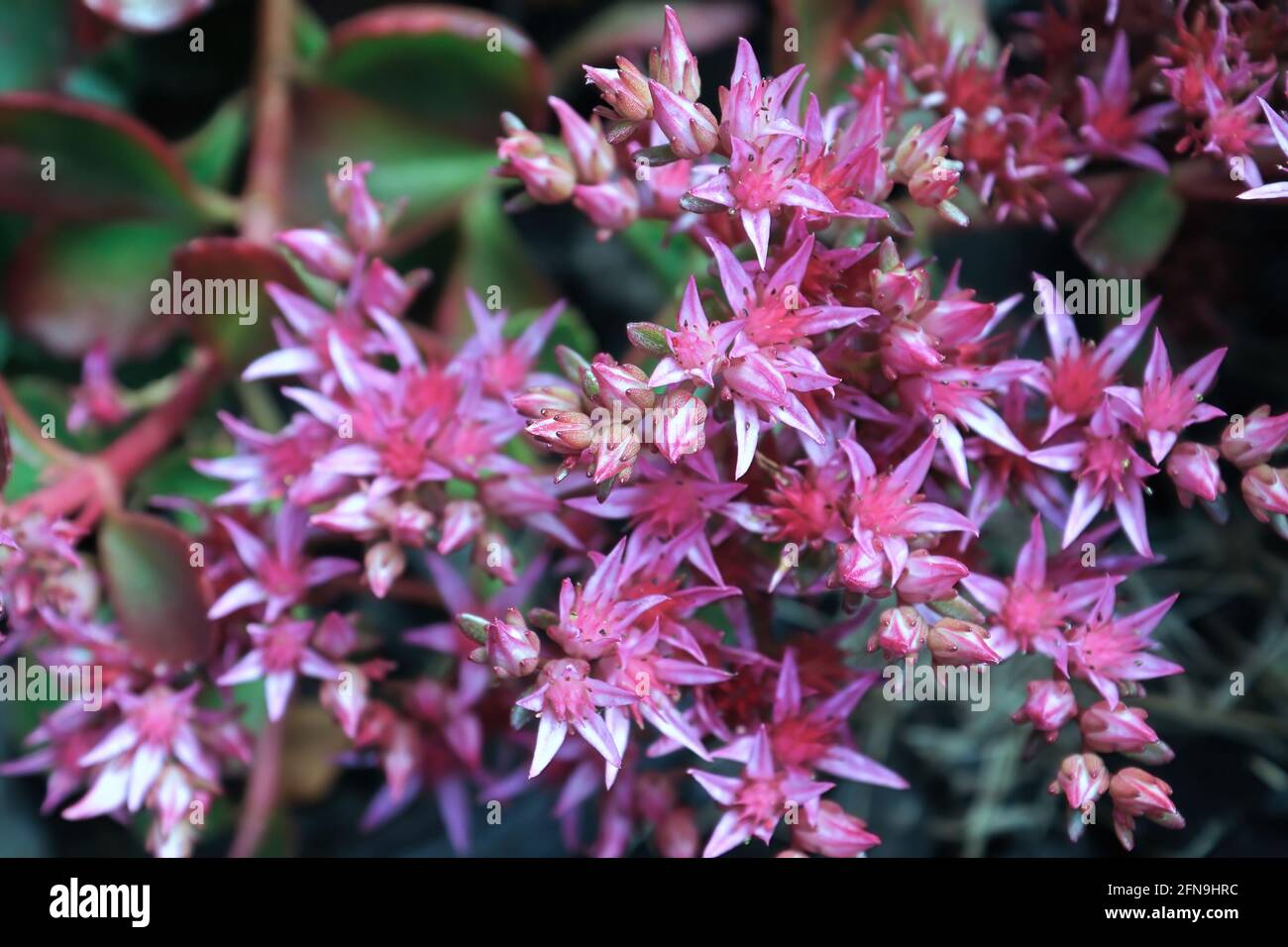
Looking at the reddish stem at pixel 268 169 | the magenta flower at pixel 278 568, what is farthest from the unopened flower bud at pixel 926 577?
the reddish stem at pixel 268 169

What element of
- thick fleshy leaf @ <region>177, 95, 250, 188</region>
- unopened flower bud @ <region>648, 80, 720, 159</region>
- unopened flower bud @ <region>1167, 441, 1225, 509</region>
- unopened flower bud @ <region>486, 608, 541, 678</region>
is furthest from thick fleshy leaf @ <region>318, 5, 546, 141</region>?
unopened flower bud @ <region>1167, 441, 1225, 509</region>

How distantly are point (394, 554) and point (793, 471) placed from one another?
34 cm

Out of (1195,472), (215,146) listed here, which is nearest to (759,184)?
(1195,472)

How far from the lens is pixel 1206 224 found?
1.20 m

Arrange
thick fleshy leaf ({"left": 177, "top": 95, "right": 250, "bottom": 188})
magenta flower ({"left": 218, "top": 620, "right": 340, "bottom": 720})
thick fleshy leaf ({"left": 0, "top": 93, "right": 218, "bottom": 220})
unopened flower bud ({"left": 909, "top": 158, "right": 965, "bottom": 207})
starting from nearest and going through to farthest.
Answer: unopened flower bud ({"left": 909, "top": 158, "right": 965, "bottom": 207}) → magenta flower ({"left": 218, "top": 620, "right": 340, "bottom": 720}) → thick fleshy leaf ({"left": 0, "top": 93, "right": 218, "bottom": 220}) → thick fleshy leaf ({"left": 177, "top": 95, "right": 250, "bottom": 188})

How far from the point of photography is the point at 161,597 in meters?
1.04

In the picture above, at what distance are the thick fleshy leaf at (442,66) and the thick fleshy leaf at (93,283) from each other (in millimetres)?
267

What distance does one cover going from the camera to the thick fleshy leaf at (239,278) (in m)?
1.06

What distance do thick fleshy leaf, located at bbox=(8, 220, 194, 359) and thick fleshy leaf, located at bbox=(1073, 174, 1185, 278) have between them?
0.94m

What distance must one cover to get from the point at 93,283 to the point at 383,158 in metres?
0.34

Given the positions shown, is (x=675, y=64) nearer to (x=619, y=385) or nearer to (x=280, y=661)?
(x=619, y=385)

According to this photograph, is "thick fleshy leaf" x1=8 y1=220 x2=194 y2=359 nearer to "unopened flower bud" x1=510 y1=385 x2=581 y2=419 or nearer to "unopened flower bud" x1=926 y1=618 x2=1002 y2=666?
"unopened flower bud" x1=510 y1=385 x2=581 y2=419

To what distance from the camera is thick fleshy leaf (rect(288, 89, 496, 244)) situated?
1228 millimetres

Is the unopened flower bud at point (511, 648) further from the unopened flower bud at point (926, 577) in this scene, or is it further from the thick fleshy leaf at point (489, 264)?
the thick fleshy leaf at point (489, 264)
